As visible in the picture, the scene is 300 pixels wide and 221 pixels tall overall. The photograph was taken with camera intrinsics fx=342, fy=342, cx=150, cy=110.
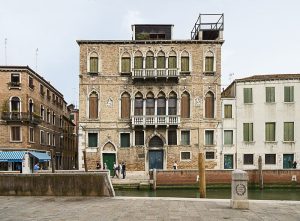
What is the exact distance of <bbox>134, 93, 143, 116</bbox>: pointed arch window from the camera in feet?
108

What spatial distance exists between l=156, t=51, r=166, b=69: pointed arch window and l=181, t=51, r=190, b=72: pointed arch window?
1764 mm

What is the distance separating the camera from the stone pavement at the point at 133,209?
8.93 m

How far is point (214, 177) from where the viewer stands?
89.4 feet

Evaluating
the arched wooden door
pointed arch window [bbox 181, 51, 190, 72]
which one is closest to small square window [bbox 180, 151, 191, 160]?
the arched wooden door

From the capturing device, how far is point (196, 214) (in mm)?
9336

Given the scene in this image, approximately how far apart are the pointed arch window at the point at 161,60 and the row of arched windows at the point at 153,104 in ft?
8.64

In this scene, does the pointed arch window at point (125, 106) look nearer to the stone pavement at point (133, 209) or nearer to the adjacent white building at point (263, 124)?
the adjacent white building at point (263, 124)

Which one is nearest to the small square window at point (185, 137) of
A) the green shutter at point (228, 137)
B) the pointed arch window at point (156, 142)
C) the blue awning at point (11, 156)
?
the pointed arch window at point (156, 142)

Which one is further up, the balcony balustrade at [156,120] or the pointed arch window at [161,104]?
the pointed arch window at [161,104]

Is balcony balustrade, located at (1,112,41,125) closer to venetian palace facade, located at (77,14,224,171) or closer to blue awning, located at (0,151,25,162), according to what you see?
blue awning, located at (0,151,25,162)

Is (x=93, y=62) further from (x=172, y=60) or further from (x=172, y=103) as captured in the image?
(x=172, y=103)

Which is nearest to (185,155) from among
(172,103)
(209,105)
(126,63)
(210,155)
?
(210,155)

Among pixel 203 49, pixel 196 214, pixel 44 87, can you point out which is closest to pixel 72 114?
pixel 44 87

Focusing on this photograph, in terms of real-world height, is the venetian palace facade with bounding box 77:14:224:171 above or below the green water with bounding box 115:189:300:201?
above
